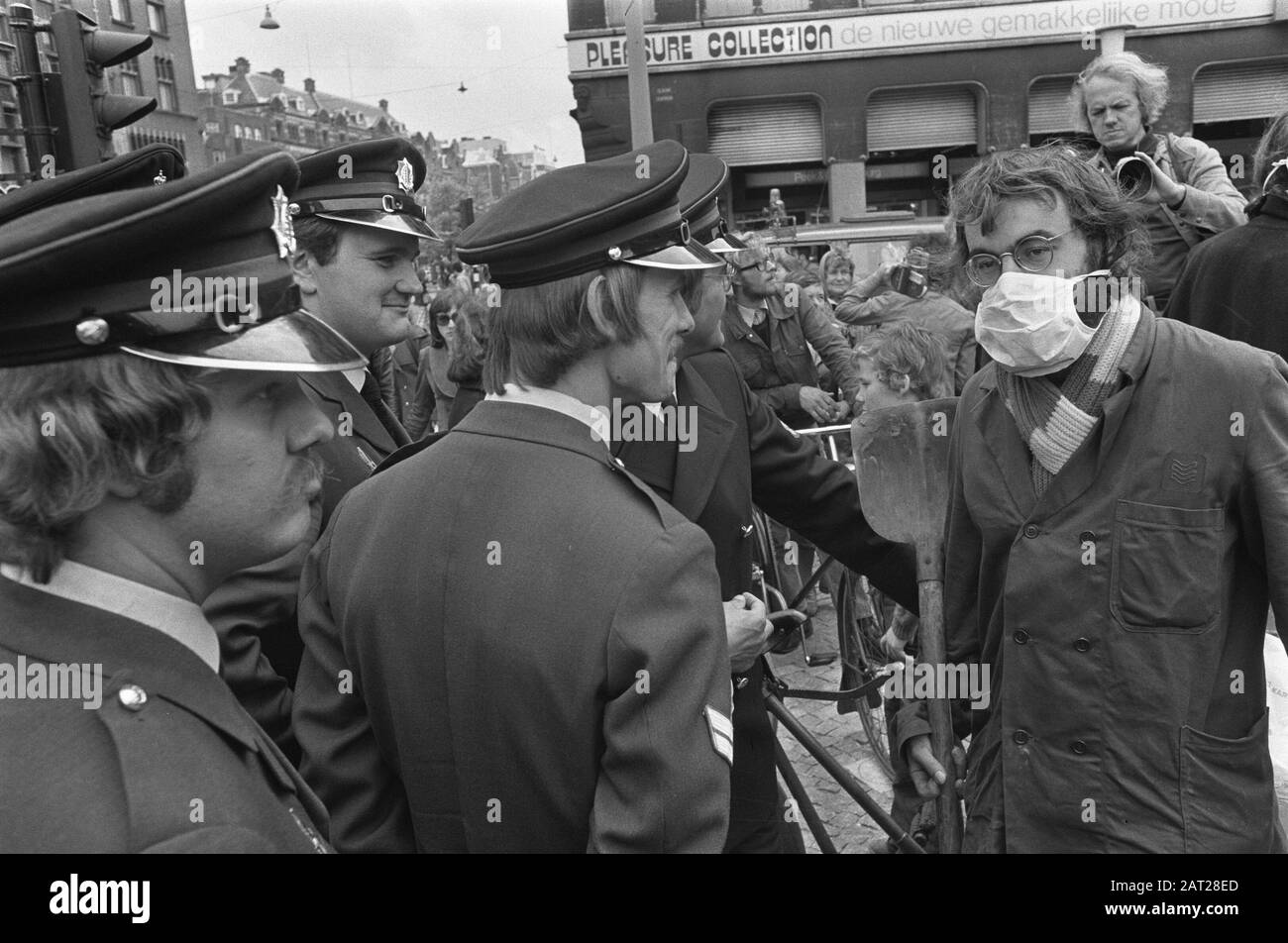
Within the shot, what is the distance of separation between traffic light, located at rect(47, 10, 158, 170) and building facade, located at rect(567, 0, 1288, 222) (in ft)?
44.3

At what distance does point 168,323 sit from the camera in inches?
51.1

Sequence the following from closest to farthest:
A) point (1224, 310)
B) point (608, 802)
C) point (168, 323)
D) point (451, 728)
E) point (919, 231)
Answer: point (168, 323) < point (608, 802) < point (451, 728) < point (1224, 310) < point (919, 231)

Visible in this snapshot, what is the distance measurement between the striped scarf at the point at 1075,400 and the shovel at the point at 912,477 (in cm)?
45

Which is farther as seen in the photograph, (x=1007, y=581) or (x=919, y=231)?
(x=919, y=231)

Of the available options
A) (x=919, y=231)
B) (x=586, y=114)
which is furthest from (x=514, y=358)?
(x=586, y=114)

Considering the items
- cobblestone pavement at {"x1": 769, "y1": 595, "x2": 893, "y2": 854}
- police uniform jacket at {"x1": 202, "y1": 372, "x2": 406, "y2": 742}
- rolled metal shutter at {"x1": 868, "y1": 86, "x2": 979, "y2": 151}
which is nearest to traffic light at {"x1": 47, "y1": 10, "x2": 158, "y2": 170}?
cobblestone pavement at {"x1": 769, "y1": 595, "x2": 893, "y2": 854}

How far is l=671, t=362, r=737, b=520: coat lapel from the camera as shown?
2.63 metres

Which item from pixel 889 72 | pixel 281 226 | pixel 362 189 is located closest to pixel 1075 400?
pixel 281 226

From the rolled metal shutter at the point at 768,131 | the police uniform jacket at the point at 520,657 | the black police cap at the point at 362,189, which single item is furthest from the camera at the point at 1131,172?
the rolled metal shutter at the point at 768,131

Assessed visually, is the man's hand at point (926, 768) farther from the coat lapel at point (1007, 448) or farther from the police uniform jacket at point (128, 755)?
the police uniform jacket at point (128, 755)

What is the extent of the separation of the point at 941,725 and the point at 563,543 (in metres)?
1.44

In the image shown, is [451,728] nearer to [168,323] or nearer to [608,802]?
[608,802]

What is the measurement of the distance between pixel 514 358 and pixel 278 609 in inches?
34.4

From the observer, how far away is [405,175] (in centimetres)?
344
